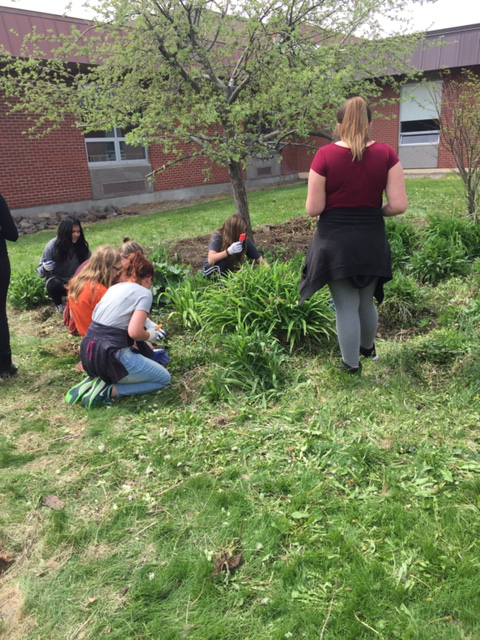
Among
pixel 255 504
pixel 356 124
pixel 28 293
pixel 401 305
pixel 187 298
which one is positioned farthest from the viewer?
pixel 28 293

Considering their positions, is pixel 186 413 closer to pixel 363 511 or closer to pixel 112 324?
pixel 112 324

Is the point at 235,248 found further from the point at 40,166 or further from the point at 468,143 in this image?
the point at 40,166

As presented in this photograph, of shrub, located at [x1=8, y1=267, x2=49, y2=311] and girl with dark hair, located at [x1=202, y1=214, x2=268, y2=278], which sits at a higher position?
girl with dark hair, located at [x1=202, y1=214, x2=268, y2=278]

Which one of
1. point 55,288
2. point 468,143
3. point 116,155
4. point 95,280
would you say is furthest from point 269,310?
point 116,155

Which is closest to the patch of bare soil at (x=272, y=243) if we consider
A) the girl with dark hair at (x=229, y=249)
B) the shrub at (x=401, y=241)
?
the girl with dark hair at (x=229, y=249)

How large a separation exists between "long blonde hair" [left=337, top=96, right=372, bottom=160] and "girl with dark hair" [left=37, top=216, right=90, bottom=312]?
3.22 meters

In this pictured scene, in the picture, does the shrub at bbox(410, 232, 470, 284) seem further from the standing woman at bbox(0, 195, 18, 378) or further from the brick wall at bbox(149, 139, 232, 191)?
the brick wall at bbox(149, 139, 232, 191)

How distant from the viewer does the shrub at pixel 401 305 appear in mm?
4551

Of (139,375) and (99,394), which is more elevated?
(139,375)

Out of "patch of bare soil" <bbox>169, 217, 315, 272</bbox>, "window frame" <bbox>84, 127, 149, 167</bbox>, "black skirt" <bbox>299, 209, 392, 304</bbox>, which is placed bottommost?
"patch of bare soil" <bbox>169, 217, 315, 272</bbox>

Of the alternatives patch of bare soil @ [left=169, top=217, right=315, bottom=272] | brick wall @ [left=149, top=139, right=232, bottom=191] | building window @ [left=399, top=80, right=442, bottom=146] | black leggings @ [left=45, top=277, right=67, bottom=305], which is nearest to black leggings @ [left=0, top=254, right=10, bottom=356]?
black leggings @ [left=45, top=277, right=67, bottom=305]

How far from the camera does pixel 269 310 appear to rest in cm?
421

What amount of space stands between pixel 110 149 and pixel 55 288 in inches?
393

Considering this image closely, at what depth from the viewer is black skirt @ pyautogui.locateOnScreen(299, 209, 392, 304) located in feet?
10.3
